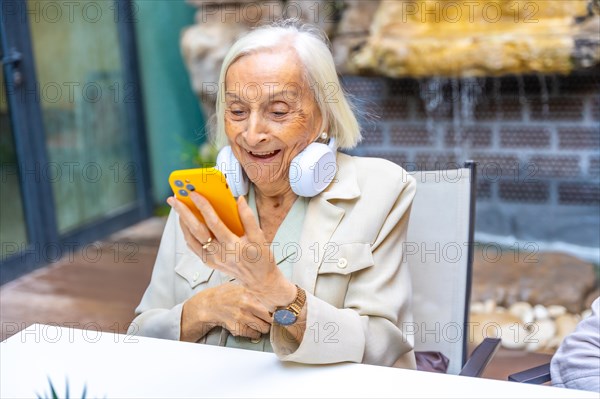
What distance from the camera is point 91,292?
376 cm

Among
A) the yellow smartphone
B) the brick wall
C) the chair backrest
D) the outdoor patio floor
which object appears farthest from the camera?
the brick wall

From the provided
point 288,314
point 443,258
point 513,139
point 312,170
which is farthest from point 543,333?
point 288,314

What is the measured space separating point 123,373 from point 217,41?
3.52 m

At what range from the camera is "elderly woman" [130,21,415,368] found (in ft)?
4.83

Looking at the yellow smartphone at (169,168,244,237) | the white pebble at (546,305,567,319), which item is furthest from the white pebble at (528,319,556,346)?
the yellow smartphone at (169,168,244,237)

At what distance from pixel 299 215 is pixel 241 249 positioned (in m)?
0.46

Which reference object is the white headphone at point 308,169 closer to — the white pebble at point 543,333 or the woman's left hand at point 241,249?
the woman's left hand at point 241,249

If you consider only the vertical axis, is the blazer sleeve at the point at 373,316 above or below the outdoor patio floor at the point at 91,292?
above

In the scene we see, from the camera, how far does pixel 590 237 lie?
13.5 feet

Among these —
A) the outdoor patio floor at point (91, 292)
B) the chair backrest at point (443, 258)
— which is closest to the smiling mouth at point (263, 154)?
the chair backrest at point (443, 258)

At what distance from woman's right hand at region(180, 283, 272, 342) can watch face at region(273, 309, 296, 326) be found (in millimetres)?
136

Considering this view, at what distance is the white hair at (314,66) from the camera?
1567mm

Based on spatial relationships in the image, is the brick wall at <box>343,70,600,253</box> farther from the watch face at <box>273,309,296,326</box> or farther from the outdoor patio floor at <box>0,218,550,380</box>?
the watch face at <box>273,309,296,326</box>

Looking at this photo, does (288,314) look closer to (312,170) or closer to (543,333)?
(312,170)
